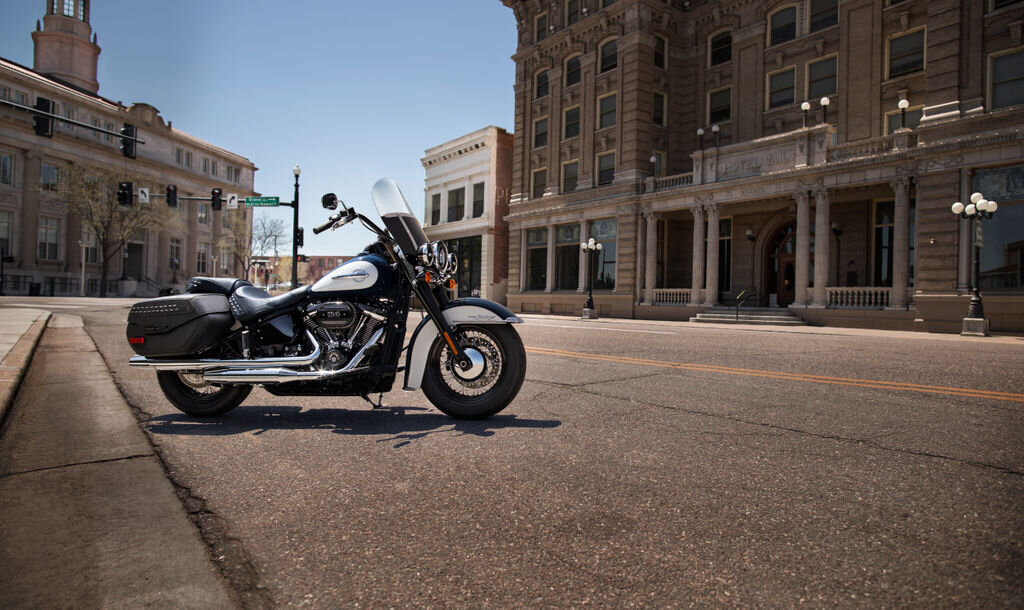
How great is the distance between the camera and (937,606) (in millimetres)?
1694

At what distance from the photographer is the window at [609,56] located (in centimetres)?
3228

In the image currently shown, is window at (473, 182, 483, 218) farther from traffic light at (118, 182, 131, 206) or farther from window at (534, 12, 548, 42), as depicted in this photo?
traffic light at (118, 182, 131, 206)

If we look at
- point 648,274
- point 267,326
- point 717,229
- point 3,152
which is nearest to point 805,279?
point 717,229

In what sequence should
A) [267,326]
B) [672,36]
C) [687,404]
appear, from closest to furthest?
[267,326] → [687,404] → [672,36]

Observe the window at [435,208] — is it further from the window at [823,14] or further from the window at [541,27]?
the window at [823,14]

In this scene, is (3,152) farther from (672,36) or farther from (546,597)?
(546,597)

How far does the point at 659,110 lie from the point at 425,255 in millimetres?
30490

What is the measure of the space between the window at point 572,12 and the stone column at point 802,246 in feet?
61.6

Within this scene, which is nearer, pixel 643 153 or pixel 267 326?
pixel 267 326

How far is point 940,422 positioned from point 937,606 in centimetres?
316

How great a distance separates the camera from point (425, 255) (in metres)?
4.47

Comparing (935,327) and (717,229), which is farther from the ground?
(717,229)

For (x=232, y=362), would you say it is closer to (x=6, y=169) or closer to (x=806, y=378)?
(x=806, y=378)

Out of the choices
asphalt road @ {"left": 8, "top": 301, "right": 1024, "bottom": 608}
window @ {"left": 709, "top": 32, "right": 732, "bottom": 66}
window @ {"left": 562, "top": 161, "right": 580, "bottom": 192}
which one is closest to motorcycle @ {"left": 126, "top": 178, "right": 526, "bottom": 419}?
asphalt road @ {"left": 8, "top": 301, "right": 1024, "bottom": 608}
